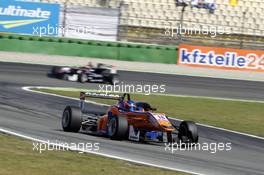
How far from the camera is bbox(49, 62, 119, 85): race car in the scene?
25.8 m

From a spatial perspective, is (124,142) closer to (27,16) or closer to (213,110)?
(213,110)

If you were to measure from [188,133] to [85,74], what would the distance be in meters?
12.5

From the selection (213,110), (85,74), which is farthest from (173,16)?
(213,110)

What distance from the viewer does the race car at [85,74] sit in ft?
84.7

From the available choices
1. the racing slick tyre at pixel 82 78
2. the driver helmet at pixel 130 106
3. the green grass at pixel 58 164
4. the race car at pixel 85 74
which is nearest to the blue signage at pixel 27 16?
the race car at pixel 85 74

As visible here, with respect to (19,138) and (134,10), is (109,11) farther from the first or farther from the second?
(19,138)

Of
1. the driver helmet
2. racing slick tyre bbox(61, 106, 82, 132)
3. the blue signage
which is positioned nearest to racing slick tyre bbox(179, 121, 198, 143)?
the driver helmet

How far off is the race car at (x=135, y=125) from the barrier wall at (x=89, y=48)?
1595 centimetres

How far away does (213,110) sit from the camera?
2181 cm

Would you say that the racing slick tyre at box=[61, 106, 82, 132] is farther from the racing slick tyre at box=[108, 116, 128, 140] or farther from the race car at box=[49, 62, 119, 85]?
the race car at box=[49, 62, 119, 85]

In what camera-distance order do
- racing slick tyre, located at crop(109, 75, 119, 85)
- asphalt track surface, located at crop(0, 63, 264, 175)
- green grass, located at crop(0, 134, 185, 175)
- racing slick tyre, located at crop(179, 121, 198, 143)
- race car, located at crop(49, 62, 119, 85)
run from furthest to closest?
racing slick tyre, located at crop(109, 75, 119, 85) → race car, located at crop(49, 62, 119, 85) → racing slick tyre, located at crop(179, 121, 198, 143) → asphalt track surface, located at crop(0, 63, 264, 175) → green grass, located at crop(0, 134, 185, 175)

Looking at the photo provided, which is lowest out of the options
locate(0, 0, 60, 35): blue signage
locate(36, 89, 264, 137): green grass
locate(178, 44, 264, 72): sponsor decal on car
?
locate(36, 89, 264, 137): green grass

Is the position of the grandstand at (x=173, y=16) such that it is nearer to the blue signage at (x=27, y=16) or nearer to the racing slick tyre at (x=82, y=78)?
the blue signage at (x=27, y=16)

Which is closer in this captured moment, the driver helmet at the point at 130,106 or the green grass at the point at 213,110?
the driver helmet at the point at 130,106
